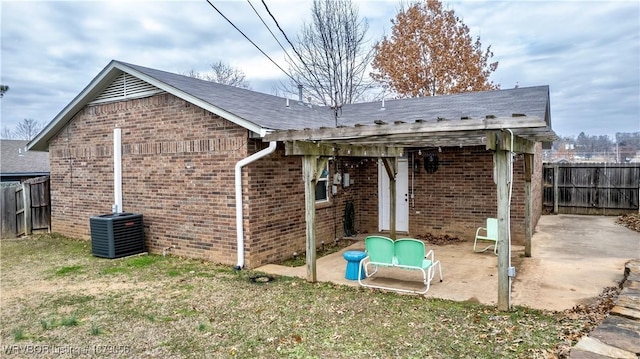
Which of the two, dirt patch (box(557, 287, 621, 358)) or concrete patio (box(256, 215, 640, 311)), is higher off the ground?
dirt patch (box(557, 287, 621, 358))

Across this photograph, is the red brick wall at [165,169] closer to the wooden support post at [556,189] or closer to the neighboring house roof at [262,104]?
the neighboring house roof at [262,104]

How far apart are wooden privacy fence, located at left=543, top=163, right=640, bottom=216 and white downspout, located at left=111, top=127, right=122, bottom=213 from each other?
14.4m

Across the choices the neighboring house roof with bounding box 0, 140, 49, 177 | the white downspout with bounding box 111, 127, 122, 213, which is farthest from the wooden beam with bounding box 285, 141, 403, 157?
the neighboring house roof with bounding box 0, 140, 49, 177

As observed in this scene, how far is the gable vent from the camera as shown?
8477mm

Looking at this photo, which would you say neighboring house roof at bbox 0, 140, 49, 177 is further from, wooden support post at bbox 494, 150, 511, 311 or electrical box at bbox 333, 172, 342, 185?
wooden support post at bbox 494, 150, 511, 311

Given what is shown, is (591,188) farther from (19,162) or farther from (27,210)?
(19,162)

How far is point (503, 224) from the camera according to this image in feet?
16.3

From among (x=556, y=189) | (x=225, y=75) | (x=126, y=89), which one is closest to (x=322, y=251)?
(x=126, y=89)

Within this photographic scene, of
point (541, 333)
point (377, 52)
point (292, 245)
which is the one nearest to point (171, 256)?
point (292, 245)

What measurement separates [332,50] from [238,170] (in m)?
13.9

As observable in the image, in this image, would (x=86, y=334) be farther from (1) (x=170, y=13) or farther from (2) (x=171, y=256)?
(1) (x=170, y=13)

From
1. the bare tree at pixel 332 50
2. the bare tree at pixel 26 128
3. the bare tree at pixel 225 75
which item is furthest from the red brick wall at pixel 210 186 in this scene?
the bare tree at pixel 26 128

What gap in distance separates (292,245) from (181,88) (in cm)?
390

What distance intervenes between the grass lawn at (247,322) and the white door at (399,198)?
5313mm
